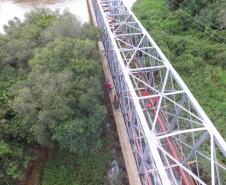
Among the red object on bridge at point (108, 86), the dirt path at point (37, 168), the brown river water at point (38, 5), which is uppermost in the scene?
the brown river water at point (38, 5)

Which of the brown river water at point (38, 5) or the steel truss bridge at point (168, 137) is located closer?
the steel truss bridge at point (168, 137)

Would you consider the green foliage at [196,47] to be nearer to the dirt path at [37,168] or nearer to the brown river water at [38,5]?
the brown river water at [38,5]

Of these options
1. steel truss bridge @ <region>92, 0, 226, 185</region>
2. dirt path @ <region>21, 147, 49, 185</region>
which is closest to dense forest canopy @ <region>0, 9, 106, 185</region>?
dirt path @ <region>21, 147, 49, 185</region>

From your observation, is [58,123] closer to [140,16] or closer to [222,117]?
[222,117]

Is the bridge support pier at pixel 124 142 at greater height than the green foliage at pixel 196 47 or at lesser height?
lesser

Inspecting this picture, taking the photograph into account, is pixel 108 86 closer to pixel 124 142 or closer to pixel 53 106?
pixel 124 142

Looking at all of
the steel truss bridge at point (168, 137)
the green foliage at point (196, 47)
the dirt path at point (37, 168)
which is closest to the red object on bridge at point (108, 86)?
the steel truss bridge at point (168, 137)
